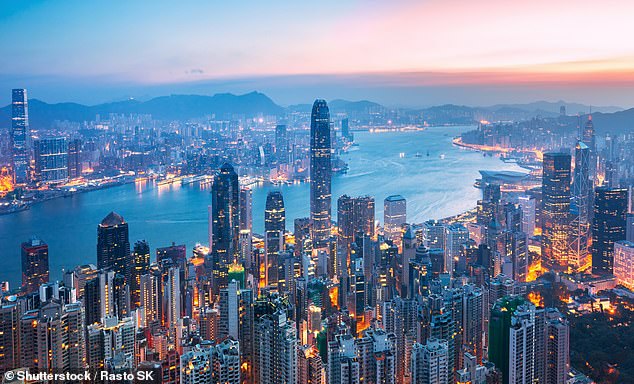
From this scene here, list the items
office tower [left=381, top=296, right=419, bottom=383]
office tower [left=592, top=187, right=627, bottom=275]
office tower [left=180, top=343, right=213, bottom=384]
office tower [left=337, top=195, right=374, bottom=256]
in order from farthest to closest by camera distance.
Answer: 1. office tower [left=337, top=195, right=374, bottom=256]
2. office tower [left=592, top=187, right=627, bottom=275]
3. office tower [left=381, top=296, right=419, bottom=383]
4. office tower [left=180, top=343, right=213, bottom=384]

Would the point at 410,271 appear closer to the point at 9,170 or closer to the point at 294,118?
the point at 9,170

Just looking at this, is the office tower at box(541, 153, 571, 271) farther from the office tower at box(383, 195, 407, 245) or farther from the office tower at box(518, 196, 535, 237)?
the office tower at box(383, 195, 407, 245)

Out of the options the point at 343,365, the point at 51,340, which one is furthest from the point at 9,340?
the point at 343,365

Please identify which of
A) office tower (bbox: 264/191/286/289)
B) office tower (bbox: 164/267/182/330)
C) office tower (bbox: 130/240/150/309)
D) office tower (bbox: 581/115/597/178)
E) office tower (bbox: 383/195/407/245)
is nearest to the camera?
→ office tower (bbox: 164/267/182/330)

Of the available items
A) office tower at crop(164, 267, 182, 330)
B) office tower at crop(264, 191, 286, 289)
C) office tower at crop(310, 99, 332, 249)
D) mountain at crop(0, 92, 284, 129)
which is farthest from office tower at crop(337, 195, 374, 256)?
mountain at crop(0, 92, 284, 129)

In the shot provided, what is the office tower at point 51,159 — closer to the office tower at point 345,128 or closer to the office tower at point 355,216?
the office tower at point 355,216

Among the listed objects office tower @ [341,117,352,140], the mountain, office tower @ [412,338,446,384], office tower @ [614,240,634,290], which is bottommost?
office tower @ [614,240,634,290]
